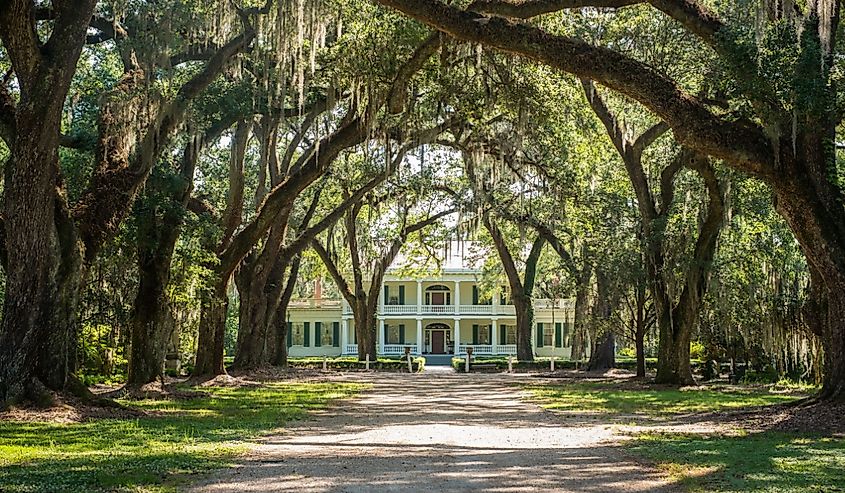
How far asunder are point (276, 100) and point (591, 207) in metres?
10.7

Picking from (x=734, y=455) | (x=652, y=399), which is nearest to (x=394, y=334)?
(x=652, y=399)

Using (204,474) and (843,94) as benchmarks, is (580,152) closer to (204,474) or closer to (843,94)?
(843,94)

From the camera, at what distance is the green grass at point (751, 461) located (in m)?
6.75

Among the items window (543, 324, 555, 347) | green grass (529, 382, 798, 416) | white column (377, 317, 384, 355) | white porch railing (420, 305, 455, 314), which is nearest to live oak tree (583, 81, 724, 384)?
green grass (529, 382, 798, 416)

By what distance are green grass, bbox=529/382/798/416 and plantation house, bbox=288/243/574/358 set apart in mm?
28751

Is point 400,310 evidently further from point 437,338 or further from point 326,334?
point 326,334

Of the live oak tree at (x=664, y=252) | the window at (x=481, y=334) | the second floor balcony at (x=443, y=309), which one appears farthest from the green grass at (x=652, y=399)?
the window at (x=481, y=334)

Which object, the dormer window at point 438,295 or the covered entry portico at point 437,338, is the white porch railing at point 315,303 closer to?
the dormer window at point 438,295

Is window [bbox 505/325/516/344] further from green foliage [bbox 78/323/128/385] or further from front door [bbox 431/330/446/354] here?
green foliage [bbox 78/323/128/385]

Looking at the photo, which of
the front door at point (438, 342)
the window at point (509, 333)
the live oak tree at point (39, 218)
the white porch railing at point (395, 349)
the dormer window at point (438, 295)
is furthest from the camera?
the front door at point (438, 342)

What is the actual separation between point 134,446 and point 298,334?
149 feet

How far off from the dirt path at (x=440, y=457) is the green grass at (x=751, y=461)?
327 mm

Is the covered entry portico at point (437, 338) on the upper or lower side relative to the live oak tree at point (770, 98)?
lower

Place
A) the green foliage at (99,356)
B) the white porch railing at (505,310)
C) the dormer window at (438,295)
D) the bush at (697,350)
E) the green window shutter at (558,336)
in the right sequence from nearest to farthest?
the green foliage at (99,356) → the bush at (697,350) → the white porch railing at (505,310) → the green window shutter at (558,336) → the dormer window at (438,295)
